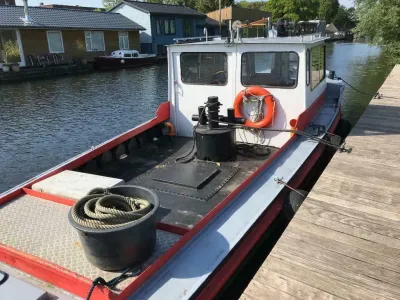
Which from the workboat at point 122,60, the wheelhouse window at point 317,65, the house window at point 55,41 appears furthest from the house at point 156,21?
the wheelhouse window at point 317,65

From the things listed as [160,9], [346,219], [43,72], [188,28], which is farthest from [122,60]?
[346,219]

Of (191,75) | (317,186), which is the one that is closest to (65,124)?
(191,75)

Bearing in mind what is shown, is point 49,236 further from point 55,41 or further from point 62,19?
point 62,19

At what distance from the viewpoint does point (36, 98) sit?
58.7ft

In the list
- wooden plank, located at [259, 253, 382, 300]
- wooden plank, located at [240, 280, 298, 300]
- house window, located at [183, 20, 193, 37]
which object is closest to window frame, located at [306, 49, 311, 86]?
wooden plank, located at [259, 253, 382, 300]

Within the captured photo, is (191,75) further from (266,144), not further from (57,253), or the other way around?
(57,253)

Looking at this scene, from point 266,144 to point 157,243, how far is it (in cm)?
350

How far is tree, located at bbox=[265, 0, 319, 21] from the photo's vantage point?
61312 millimetres

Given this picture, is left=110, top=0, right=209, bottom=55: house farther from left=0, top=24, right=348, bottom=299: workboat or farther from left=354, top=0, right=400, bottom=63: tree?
left=0, top=24, right=348, bottom=299: workboat

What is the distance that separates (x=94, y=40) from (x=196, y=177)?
28968mm

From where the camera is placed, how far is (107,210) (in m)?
2.78

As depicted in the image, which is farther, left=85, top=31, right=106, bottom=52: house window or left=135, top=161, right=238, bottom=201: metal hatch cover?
left=85, top=31, right=106, bottom=52: house window

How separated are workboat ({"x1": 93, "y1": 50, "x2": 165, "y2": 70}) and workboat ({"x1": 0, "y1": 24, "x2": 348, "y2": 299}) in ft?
74.4

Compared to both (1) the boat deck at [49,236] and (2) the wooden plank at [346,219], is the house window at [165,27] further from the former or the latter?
(1) the boat deck at [49,236]
